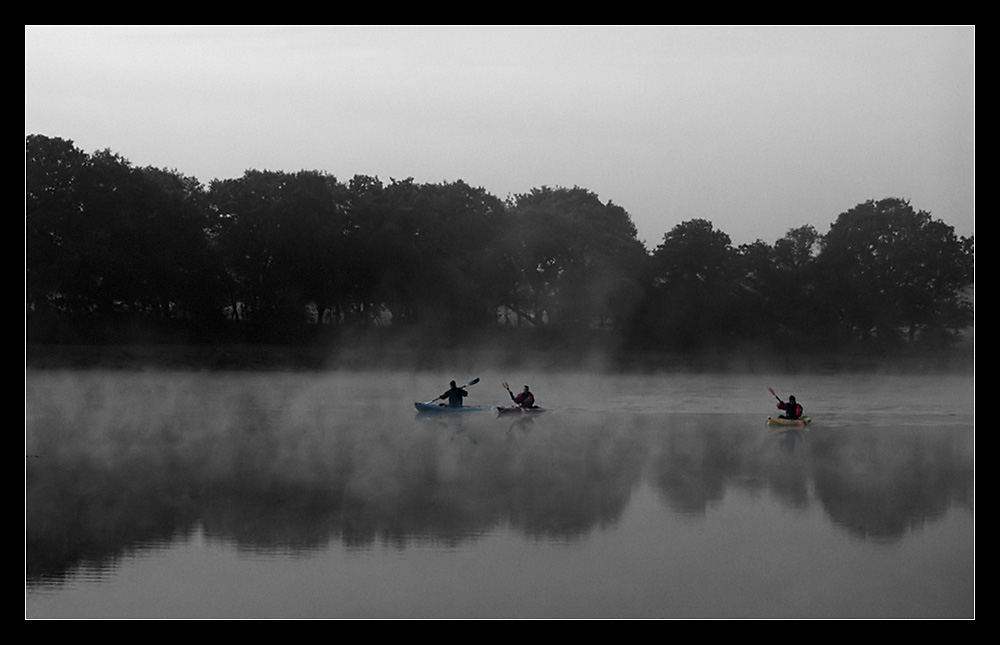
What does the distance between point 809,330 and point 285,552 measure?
33722 millimetres

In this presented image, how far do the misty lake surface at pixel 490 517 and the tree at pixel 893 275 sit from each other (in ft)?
65.7

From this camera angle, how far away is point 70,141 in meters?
34.2

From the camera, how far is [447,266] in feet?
126

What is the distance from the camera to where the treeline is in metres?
34.6

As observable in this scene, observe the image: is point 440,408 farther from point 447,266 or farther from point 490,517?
point 447,266

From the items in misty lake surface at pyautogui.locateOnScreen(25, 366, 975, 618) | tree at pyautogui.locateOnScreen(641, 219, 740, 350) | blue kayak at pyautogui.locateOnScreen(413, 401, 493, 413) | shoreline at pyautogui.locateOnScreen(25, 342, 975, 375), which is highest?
tree at pyautogui.locateOnScreen(641, 219, 740, 350)

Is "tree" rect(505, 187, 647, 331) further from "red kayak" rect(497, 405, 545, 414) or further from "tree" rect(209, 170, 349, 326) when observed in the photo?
"red kayak" rect(497, 405, 545, 414)

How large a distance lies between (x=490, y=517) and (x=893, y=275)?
3194 cm

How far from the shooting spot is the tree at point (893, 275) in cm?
3750

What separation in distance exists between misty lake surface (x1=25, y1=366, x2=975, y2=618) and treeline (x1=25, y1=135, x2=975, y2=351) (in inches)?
651

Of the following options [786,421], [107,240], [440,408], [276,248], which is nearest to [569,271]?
[276,248]

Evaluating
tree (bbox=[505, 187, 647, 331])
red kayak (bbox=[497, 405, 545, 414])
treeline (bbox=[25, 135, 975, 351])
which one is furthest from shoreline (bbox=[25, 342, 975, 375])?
red kayak (bbox=[497, 405, 545, 414])

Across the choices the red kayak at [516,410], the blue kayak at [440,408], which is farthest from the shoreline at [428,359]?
the red kayak at [516,410]
